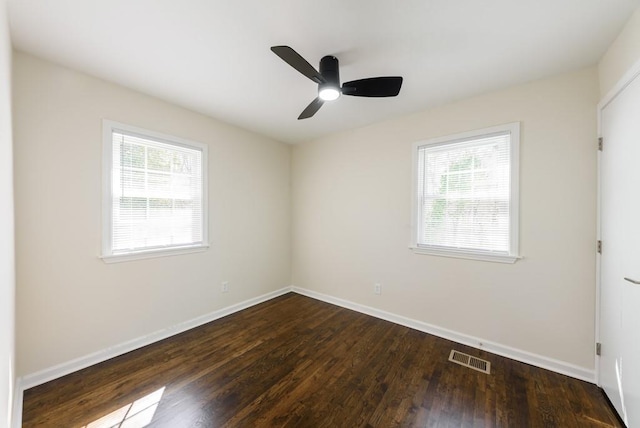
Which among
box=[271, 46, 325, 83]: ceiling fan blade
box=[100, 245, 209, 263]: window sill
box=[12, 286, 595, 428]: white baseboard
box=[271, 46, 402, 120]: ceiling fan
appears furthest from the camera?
box=[100, 245, 209, 263]: window sill

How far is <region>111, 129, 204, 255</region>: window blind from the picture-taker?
239cm

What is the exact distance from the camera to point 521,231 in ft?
7.57

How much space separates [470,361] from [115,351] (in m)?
3.31

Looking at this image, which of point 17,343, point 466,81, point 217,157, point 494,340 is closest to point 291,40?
point 466,81

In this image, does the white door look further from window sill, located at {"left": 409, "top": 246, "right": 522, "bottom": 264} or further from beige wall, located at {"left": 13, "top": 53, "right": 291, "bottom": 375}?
beige wall, located at {"left": 13, "top": 53, "right": 291, "bottom": 375}

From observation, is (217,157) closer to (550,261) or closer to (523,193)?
(523,193)

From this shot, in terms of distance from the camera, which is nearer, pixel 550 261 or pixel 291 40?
pixel 291 40

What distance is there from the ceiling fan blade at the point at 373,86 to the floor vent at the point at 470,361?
243cm

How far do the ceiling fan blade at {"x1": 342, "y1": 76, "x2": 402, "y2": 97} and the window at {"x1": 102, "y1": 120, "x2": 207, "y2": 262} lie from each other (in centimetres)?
203

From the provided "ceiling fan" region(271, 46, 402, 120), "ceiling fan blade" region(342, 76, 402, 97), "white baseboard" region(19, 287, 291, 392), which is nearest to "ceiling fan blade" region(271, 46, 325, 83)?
"ceiling fan" region(271, 46, 402, 120)

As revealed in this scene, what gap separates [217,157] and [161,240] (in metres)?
1.20

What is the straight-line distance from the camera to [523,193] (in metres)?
2.29

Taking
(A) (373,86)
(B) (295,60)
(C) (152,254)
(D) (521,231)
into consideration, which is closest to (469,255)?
(D) (521,231)

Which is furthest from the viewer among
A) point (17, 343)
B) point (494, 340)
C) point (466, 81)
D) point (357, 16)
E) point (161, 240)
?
point (161, 240)
